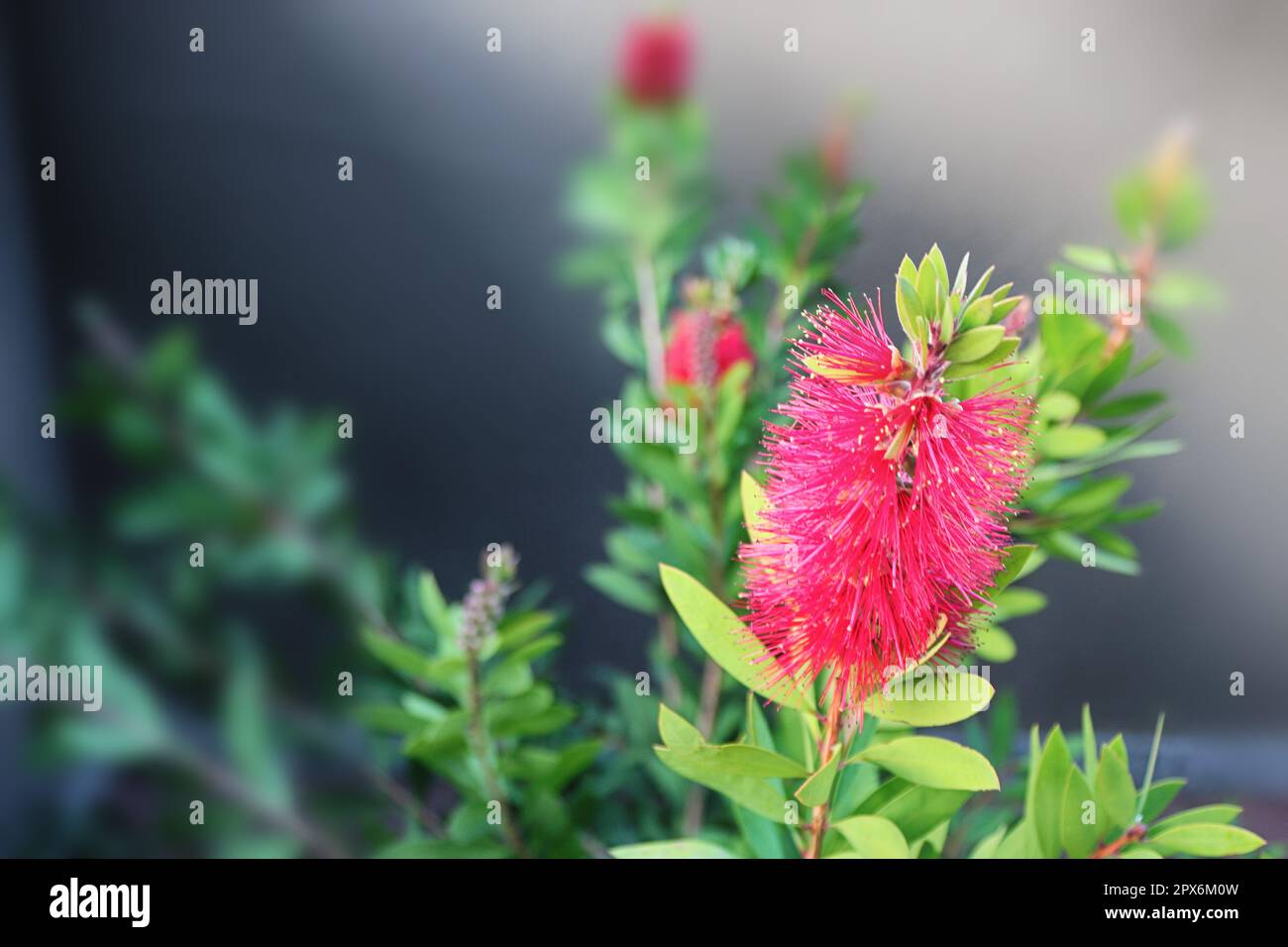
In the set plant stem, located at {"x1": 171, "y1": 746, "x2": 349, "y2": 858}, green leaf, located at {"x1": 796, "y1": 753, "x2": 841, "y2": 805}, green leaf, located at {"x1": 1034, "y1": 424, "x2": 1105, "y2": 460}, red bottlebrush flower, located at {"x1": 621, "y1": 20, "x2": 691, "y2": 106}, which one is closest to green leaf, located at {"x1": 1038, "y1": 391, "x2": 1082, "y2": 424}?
green leaf, located at {"x1": 1034, "y1": 424, "x2": 1105, "y2": 460}

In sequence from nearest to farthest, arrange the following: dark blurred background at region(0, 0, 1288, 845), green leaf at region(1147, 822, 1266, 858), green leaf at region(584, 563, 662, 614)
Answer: green leaf at region(1147, 822, 1266, 858) < green leaf at region(584, 563, 662, 614) < dark blurred background at region(0, 0, 1288, 845)

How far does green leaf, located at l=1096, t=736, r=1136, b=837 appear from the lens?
1.57 feet

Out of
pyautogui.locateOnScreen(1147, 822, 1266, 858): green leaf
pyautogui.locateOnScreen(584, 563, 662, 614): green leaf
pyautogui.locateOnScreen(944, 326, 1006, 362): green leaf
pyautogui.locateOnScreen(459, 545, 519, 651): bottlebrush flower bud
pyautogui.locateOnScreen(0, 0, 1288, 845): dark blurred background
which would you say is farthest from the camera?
pyautogui.locateOnScreen(0, 0, 1288, 845): dark blurred background

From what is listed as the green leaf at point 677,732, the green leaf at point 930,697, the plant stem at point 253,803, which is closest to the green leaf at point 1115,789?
the green leaf at point 930,697

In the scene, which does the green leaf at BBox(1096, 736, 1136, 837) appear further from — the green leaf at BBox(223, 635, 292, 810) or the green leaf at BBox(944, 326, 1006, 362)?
the green leaf at BBox(223, 635, 292, 810)

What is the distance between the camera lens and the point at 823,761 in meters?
0.45

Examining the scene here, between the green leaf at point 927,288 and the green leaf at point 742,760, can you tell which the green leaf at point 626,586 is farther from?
the green leaf at point 927,288

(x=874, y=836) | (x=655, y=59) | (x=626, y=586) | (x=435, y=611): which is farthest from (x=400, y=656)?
(x=655, y=59)

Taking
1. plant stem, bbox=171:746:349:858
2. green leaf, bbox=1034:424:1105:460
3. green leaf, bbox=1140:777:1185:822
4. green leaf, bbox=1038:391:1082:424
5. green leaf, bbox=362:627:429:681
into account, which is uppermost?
green leaf, bbox=1038:391:1082:424

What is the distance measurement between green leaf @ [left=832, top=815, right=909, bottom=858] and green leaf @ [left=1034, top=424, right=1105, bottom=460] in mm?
245

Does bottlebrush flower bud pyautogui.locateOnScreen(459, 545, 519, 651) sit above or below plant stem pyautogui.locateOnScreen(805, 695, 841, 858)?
above

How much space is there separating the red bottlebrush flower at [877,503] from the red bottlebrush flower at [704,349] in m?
0.23
